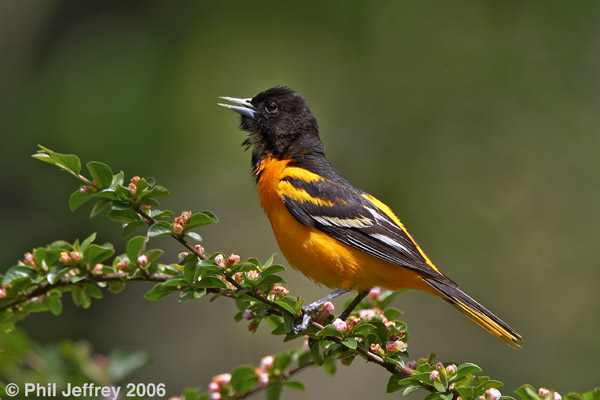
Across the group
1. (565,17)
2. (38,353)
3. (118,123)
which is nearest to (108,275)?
(38,353)

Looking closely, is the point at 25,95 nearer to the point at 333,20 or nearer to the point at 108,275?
the point at 333,20

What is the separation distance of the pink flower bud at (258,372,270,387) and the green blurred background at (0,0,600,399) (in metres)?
4.51

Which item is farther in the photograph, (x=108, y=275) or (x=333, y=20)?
(x=333, y=20)

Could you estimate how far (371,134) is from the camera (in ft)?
25.8

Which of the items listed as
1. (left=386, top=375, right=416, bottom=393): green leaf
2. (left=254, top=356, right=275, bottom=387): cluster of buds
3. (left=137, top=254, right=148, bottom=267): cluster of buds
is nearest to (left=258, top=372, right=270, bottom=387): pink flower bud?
(left=254, top=356, right=275, bottom=387): cluster of buds

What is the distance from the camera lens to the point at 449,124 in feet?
26.5

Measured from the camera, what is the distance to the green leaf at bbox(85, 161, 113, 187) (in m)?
2.36

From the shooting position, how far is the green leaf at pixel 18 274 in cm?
243

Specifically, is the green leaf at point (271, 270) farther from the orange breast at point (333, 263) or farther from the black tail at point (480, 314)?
the black tail at point (480, 314)

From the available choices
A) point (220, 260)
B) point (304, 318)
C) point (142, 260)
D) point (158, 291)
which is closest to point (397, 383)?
point (304, 318)

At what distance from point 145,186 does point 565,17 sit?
7.13 metres

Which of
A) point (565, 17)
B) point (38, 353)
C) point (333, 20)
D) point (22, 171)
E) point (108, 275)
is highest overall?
point (565, 17)

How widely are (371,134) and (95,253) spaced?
5699mm

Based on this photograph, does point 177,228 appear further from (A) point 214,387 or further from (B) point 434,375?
(B) point 434,375
